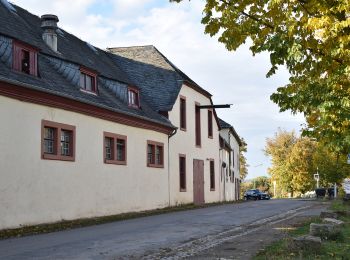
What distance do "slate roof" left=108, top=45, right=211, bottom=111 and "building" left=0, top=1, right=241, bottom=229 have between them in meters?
0.07

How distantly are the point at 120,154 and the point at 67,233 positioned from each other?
30.5ft

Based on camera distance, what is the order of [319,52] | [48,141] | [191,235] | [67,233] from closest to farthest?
[319,52] → [191,235] → [67,233] → [48,141]

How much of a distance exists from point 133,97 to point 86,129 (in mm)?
6788

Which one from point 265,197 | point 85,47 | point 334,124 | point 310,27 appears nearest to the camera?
point 310,27

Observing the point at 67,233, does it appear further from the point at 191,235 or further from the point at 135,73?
the point at 135,73

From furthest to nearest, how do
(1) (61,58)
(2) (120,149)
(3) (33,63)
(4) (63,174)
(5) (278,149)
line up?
(5) (278,149) → (2) (120,149) → (1) (61,58) → (4) (63,174) → (3) (33,63)

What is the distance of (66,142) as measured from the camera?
65.3 ft

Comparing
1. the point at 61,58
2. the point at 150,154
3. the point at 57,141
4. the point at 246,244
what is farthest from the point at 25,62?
the point at 150,154

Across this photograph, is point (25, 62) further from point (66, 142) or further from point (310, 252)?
point (310, 252)

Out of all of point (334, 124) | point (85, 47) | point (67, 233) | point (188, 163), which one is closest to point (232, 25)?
point (334, 124)

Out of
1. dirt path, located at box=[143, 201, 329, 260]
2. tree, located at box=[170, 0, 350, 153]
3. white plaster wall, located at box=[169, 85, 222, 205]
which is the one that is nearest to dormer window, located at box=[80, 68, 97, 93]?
white plaster wall, located at box=[169, 85, 222, 205]

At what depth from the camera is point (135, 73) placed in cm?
3338

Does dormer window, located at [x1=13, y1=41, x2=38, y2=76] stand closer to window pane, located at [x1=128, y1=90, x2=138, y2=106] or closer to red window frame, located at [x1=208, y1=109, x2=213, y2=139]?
window pane, located at [x1=128, y1=90, x2=138, y2=106]

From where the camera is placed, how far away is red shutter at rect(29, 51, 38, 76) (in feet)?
60.4
